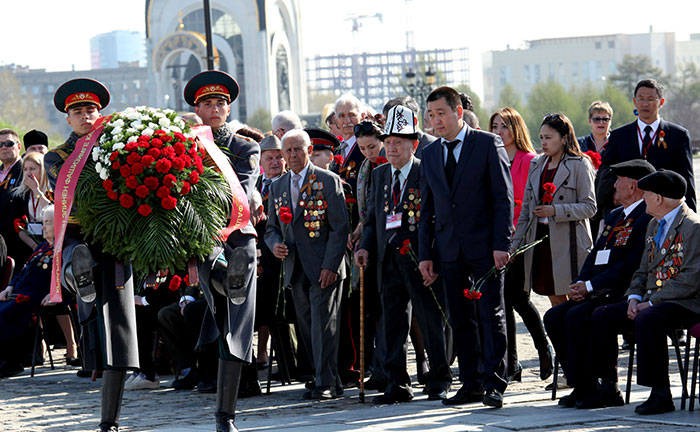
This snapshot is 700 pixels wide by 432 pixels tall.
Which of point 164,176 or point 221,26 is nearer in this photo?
point 164,176

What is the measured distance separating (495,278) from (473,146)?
35.0 inches

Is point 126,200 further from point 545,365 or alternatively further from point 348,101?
point 348,101

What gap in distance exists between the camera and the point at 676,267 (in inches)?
284

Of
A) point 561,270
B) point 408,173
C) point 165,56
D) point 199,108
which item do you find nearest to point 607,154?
point 561,270

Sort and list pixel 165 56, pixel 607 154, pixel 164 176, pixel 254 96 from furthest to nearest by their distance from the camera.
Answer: pixel 254 96 → pixel 165 56 → pixel 607 154 → pixel 164 176

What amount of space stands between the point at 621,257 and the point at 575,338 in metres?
0.64

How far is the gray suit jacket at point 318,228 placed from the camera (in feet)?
28.6

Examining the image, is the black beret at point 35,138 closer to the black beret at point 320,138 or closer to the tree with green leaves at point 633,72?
the black beret at point 320,138

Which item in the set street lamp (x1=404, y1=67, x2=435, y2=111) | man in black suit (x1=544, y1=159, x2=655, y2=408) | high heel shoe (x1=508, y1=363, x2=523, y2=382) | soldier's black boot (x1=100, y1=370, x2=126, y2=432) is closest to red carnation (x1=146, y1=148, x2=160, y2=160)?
soldier's black boot (x1=100, y1=370, x2=126, y2=432)

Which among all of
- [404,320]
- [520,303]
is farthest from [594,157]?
[404,320]

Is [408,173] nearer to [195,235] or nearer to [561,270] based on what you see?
[561,270]

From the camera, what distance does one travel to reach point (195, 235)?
635 cm

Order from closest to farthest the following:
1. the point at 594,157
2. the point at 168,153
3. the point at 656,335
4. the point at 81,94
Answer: the point at 168,153 → the point at 81,94 → the point at 656,335 → the point at 594,157

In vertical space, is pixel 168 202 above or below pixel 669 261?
above
